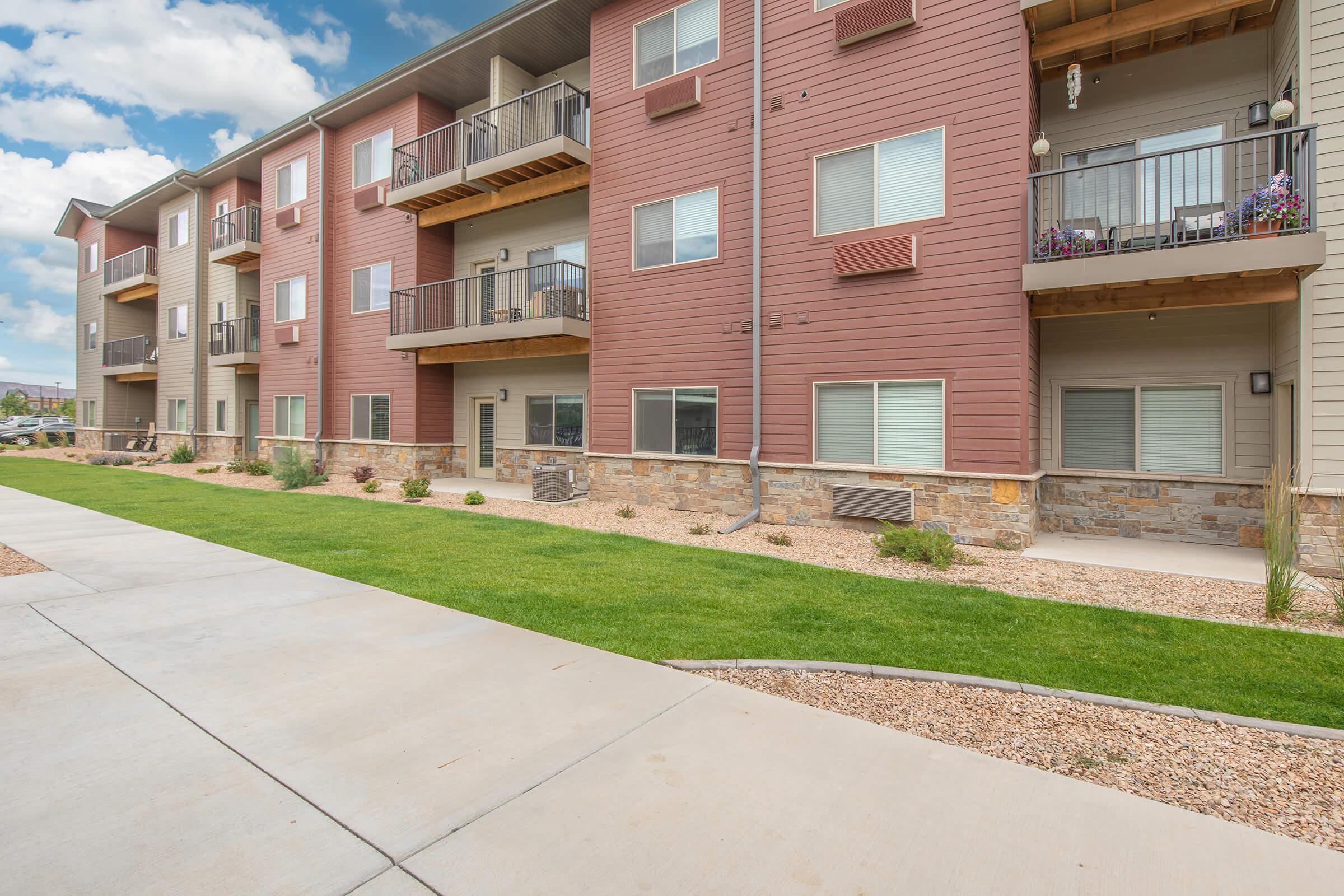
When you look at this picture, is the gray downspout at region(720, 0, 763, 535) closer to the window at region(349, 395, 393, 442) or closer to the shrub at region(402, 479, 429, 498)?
the shrub at region(402, 479, 429, 498)

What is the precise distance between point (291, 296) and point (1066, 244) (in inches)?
731

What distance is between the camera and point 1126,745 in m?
3.07

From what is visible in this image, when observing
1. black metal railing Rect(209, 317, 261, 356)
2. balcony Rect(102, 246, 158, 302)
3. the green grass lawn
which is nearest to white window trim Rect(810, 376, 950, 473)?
the green grass lawn

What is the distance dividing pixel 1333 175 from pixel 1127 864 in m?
8.36

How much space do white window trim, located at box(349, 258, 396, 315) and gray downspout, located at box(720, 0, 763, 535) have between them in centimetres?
932

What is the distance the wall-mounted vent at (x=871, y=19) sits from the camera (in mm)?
8648

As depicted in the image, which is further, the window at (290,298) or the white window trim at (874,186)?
the window at (290,298)

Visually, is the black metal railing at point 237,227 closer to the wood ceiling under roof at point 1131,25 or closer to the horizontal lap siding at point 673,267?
the horizontal lap siding at point 673,267

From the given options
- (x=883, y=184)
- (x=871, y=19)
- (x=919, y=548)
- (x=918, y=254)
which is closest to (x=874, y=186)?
(x=883, y=184)

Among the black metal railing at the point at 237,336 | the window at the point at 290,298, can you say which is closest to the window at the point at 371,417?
the window at the point at 290,298

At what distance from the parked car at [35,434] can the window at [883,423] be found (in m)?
36.4

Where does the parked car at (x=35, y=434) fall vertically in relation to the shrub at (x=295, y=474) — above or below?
above

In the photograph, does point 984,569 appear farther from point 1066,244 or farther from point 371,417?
point 371,417

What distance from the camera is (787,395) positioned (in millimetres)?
9680
